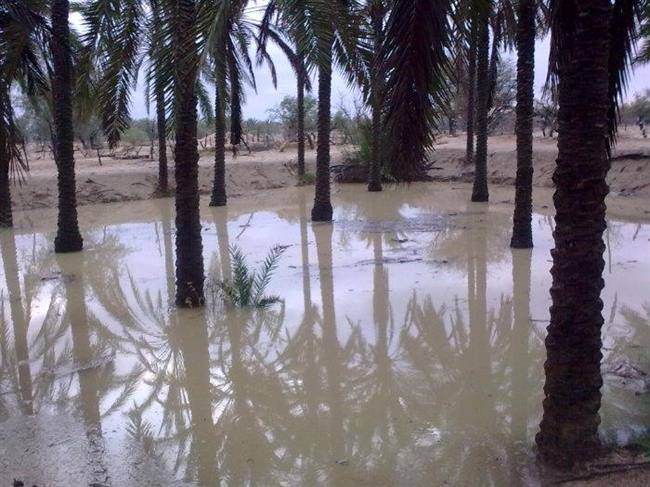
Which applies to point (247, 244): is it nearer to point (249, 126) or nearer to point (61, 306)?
point (61, 306)

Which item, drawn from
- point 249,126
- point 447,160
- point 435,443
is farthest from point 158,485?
point 249,126

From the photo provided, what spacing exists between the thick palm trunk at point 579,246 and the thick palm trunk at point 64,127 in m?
11.0

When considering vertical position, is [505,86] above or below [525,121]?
above

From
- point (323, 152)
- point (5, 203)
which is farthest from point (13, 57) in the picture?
point (5, 203)

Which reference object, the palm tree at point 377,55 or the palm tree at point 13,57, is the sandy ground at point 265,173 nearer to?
the palm tree at point 13,57

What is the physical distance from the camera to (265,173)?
31422mm

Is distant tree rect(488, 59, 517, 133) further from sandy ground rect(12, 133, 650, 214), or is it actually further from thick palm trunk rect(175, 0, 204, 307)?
thick palm trunk rect(175, 0, 204, 307)

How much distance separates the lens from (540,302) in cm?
928

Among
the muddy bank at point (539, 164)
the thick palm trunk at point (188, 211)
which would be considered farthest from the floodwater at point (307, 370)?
the muddy bank at point (539, 164)

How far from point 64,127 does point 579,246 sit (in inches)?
483

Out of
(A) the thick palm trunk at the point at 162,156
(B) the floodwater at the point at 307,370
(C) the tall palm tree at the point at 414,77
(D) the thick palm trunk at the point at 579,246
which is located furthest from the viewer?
(A) the thick palm trunk at the point at 162,156

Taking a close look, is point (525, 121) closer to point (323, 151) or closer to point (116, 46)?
point (323, 151)

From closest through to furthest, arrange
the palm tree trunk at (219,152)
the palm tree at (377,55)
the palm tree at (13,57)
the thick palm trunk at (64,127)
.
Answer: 1. the palm tree at (377,55)
2. the palm tree at (13,57)
3. the thick palm trunk at (64,127)
4. the palm tree trunk at (219,152)

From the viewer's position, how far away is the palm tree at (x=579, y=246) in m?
4.14
